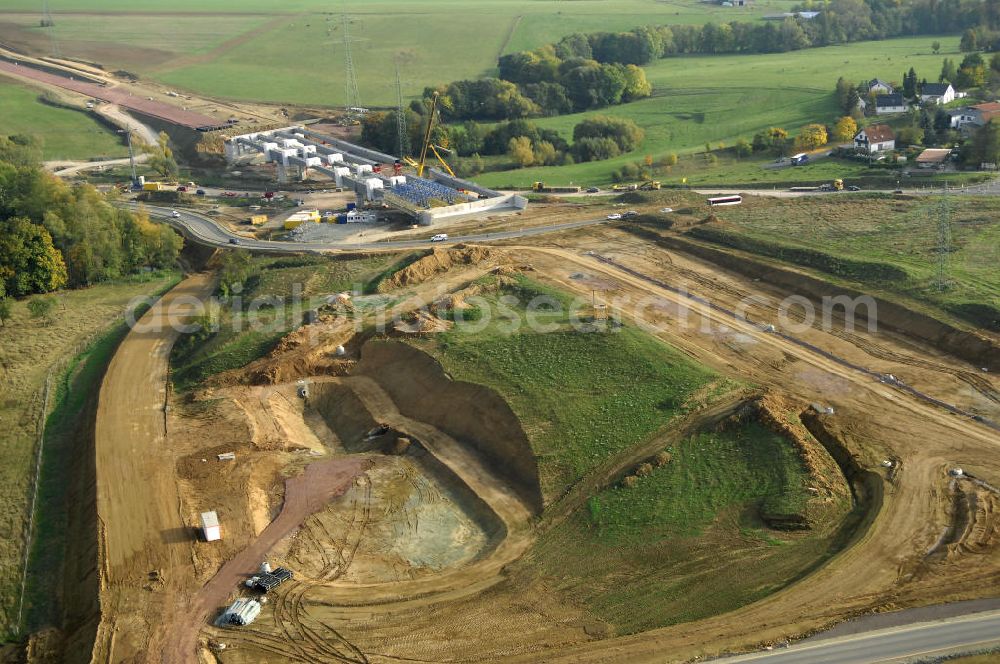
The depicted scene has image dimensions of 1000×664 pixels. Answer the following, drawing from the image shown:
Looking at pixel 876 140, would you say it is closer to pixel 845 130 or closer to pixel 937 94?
pixel 845 130

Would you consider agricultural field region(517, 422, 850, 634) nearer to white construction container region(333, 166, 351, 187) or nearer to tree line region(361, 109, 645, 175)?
white construction container region(333, 166, 351, 187)

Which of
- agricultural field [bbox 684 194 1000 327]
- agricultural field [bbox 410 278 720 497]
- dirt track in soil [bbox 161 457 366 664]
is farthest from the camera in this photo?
agricultural field [bbox 684 194 1000 327]

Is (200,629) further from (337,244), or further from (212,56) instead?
(212,56)

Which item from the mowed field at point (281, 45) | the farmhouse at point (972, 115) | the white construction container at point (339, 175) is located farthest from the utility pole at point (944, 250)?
the mowed field at point (281, 45)

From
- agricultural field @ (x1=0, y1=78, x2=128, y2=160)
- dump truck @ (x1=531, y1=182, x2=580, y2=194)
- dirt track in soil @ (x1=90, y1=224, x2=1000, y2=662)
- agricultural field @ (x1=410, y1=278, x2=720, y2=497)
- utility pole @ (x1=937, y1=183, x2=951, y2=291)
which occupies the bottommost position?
dirt track in soil @ (x1=90, y1=224, x2=1000, y2=662)

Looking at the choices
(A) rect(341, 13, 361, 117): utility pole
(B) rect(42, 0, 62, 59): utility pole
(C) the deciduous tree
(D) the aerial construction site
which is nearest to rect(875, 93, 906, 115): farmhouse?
(D) the aerial construction site

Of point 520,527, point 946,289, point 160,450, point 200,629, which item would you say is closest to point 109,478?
point 160,450

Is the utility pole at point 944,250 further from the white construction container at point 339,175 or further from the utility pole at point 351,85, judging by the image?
the utility pole at point 351,85

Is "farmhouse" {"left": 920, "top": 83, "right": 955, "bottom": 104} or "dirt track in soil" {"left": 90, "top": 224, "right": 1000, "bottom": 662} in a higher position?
"farmhouse" {"left": 920, "top": 83, "right": 955, "bottom": 104}
